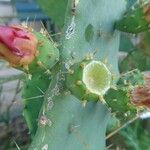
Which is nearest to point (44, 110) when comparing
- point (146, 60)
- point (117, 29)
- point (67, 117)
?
point (67, 117)

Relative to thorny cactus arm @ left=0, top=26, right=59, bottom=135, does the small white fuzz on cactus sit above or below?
below

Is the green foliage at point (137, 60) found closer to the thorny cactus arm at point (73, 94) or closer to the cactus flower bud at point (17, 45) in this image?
the thorny cactus arm at point (73, 94)

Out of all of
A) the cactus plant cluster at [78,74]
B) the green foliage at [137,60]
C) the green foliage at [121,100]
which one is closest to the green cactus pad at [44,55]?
the cactus plant cluster at [78,74]

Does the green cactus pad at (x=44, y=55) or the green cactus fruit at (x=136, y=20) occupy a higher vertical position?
the green cactus fruit at (x=136, y=20)

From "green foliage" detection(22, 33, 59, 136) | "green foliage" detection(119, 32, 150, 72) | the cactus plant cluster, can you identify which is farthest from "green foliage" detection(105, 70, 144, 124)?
"green foliage" detection(119, 32, 150, 72)

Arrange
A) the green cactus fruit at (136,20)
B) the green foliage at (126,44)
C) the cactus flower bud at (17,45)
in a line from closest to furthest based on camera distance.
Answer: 1. the cactus flower bud at (17,45)
2. the green cactus fruit at (136,20)
3. the green foliage at (126,44)

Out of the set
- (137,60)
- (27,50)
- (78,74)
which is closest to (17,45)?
(27,50)

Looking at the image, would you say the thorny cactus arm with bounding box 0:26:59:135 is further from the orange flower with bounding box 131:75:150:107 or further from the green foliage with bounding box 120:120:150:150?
the green foliage with bounding box 120:120:150:150
